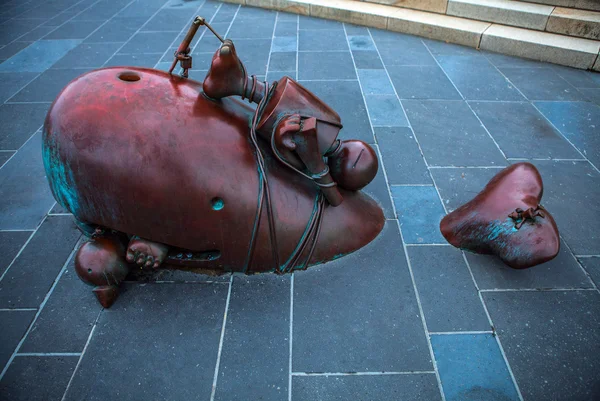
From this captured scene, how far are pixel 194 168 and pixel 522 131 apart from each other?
3164 millimetres

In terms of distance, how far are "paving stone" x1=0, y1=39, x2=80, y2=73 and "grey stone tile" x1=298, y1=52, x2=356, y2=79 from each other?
10.2 ft

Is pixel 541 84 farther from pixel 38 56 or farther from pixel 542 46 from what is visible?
pixel 38 56

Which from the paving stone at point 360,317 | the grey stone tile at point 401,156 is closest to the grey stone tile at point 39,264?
the paving stone at point 360,317

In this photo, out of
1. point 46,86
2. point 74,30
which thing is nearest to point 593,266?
point 46,86

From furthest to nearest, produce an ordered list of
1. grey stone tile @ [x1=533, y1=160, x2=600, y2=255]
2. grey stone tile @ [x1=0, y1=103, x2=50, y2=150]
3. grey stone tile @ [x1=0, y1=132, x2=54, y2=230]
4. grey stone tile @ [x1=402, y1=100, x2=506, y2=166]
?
grey stone tile @ [x1=0, y1=103, x2=50, y2=150] → grey stone tile @ [x1=402, y1=100, x2=506, y2=166] → grey stone tile @ [x1=0, y1=132, x2=54, y2=230] → grey stone tile @ [x1=533, y1=160, x2=600, y2=255]

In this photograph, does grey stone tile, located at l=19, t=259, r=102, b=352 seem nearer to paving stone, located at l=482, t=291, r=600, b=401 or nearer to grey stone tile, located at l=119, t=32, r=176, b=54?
paving stone, located at l=482, t=291, r=600, b=401

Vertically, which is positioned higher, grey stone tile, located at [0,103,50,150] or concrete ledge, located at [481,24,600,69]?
concrete ledge, located at [481,24,600,69]

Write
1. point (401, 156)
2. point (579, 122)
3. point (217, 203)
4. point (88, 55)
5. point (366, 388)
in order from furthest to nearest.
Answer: point (88, 55)
point (579, 122)
point (401, 156)
point (217, 203)
point (366, 388)

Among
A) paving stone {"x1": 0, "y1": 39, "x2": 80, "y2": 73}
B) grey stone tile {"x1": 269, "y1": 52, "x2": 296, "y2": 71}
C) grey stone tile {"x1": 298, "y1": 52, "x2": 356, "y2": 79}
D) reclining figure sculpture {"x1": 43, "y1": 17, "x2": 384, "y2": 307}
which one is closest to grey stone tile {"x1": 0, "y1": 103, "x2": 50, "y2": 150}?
paving stone {"x1": 0, "y1": 39, "x2": 80, "y2": 73}

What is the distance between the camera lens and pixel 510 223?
2482mm

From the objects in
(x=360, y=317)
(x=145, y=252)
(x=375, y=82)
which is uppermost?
(x=375, y=82)

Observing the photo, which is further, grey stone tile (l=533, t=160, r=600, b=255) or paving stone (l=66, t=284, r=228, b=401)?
grey stone tile (l=533, t=160, r=600, b=255)

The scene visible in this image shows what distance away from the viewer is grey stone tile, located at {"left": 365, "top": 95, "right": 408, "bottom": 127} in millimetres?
3900

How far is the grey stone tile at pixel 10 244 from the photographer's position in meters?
2.64
